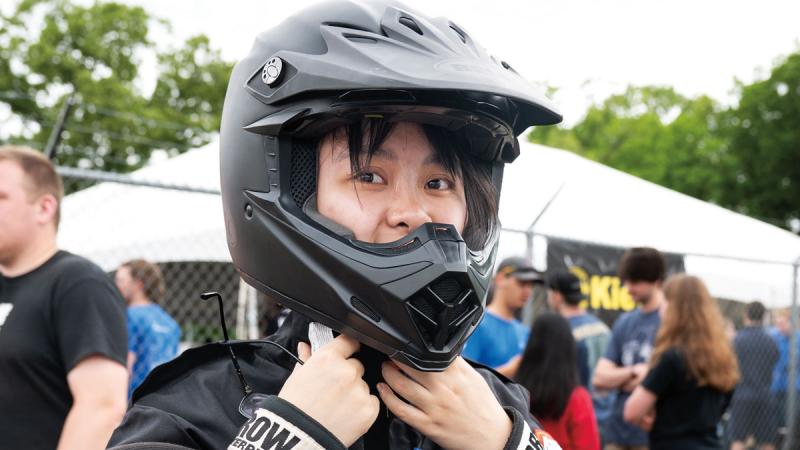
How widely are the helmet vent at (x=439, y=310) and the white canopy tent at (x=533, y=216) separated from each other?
4407mm

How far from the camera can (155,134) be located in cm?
2380

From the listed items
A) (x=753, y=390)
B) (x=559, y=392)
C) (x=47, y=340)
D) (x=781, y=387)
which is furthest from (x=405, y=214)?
(x=781, y=387)

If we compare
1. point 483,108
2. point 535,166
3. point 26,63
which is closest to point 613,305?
point 535,166

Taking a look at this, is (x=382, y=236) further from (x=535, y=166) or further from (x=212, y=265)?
(x=212, y=265)

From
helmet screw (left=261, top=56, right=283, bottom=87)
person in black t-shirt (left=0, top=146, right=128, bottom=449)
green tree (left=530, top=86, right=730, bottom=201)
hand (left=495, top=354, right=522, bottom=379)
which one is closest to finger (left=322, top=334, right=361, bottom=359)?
helmet screw (left=261, top=56, right=283, bottom=87)

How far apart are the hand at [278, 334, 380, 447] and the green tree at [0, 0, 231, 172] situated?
69.7ft

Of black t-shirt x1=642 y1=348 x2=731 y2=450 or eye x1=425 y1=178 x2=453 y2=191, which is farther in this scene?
black t-shirt x1=642 y1=348 x2=731 y2=450

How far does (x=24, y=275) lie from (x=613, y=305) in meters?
4.97

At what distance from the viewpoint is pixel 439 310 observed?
4.07 feet

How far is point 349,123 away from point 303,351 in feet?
1.32

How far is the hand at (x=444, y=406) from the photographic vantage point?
1264 mm

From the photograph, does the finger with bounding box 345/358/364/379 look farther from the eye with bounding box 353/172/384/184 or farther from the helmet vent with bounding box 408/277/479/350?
the eye with bounding box 353/172/384/184

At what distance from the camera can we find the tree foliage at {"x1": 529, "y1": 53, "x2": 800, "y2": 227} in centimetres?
2875

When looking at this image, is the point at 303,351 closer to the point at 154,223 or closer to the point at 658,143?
the point at 154,223
